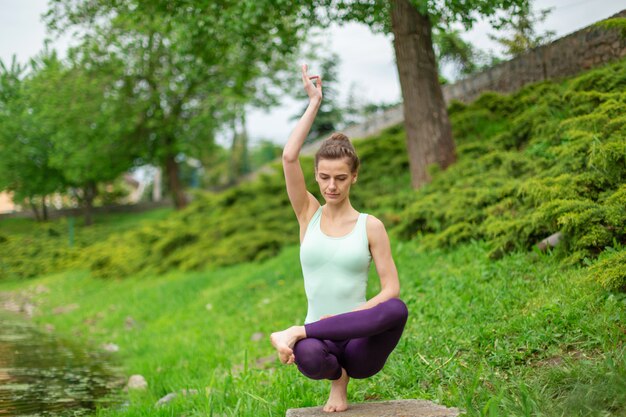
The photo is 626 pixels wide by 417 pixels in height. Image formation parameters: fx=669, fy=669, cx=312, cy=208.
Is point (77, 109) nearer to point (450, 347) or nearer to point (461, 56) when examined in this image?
point (461, 56)

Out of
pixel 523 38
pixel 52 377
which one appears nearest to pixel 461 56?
pixel 523 38

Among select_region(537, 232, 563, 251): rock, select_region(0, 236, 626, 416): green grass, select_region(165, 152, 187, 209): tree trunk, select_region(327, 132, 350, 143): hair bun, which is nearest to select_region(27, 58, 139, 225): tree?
select_region(165, 152, 187, 209): tree trunk

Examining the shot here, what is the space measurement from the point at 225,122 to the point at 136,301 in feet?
55.2

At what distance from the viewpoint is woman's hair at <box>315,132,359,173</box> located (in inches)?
146

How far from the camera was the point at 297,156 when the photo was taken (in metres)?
3.89

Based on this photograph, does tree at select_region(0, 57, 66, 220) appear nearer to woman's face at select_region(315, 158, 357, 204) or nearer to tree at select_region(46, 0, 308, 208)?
tree at select_region(46, 0, 308, 208)

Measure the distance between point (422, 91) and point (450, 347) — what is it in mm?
6604

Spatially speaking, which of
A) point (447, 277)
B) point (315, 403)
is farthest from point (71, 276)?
point (315, 403)

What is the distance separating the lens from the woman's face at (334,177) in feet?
12.2

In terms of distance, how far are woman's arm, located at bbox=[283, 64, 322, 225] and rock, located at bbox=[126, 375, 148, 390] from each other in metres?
3.89

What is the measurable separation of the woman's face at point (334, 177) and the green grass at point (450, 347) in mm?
1338

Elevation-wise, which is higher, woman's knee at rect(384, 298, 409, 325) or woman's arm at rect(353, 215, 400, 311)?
woman's arm at rect(353, 215, 400, 311)

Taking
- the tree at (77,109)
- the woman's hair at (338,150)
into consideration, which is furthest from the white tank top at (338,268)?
the tree at (77,109)

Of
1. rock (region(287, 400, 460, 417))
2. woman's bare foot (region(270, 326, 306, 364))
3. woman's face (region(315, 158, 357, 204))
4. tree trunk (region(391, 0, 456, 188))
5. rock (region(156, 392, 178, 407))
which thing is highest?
tree trunk (region(391, 0, 456, 188))
